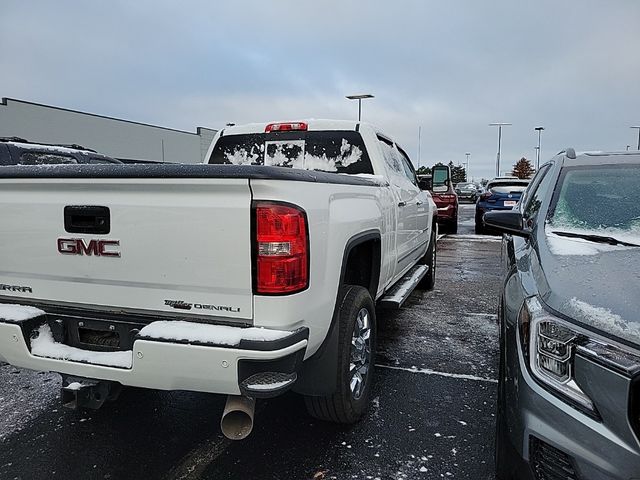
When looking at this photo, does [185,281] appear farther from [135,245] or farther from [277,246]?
[277,246]

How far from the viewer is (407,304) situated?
6.28 m

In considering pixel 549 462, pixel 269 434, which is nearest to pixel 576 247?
pixel 549 462

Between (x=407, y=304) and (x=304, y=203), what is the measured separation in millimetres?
4271

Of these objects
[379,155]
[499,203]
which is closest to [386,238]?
[379,155]

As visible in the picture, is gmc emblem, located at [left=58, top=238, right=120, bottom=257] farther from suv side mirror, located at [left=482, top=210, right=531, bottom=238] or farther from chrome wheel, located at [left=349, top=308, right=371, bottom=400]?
suv side mirror, located at [left=482, top=210, right=531, bottom=238]

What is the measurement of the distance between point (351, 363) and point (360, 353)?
0.18 meters

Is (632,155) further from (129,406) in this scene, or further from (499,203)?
(499,203)

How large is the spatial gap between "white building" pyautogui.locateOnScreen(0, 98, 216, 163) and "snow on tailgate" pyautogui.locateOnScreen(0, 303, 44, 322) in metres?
16.1

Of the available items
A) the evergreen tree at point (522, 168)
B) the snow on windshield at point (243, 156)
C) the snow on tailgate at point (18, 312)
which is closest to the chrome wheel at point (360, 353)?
the snow on tailgate at point (18, 312)

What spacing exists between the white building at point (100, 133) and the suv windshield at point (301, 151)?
14.0m

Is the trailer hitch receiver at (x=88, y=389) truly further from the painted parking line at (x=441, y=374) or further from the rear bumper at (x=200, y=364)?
the painted parking line at (x=441, y=374)

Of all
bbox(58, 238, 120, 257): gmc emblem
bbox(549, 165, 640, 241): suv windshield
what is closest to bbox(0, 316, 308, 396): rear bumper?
bbox(58, 238, 120, 257): gmc emblem

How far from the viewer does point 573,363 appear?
1803 mm

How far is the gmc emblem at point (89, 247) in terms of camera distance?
243 cm
